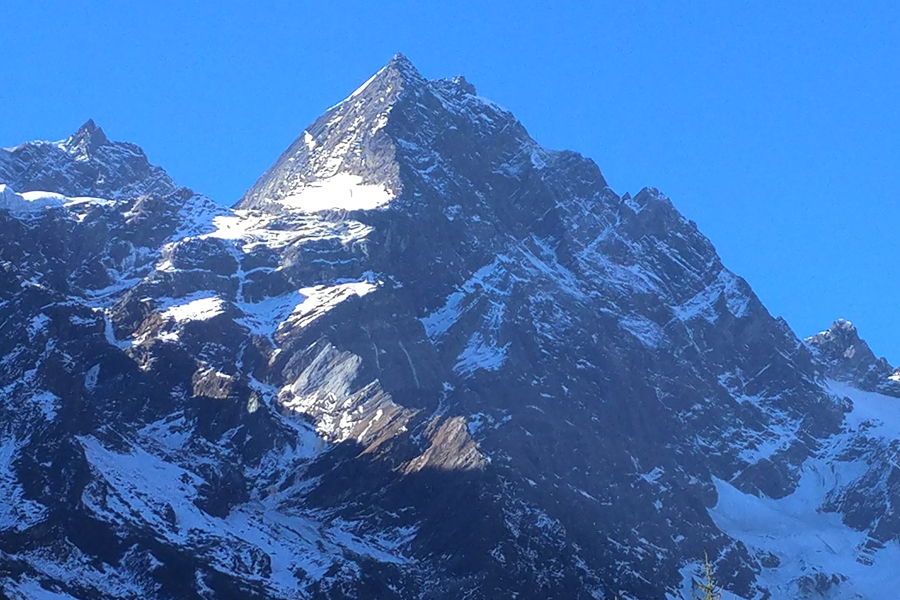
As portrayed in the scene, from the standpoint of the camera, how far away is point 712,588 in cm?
10131

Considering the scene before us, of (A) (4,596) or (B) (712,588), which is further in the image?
(A) (4,596)

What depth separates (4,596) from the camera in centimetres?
19888

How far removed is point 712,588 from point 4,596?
378 ft
